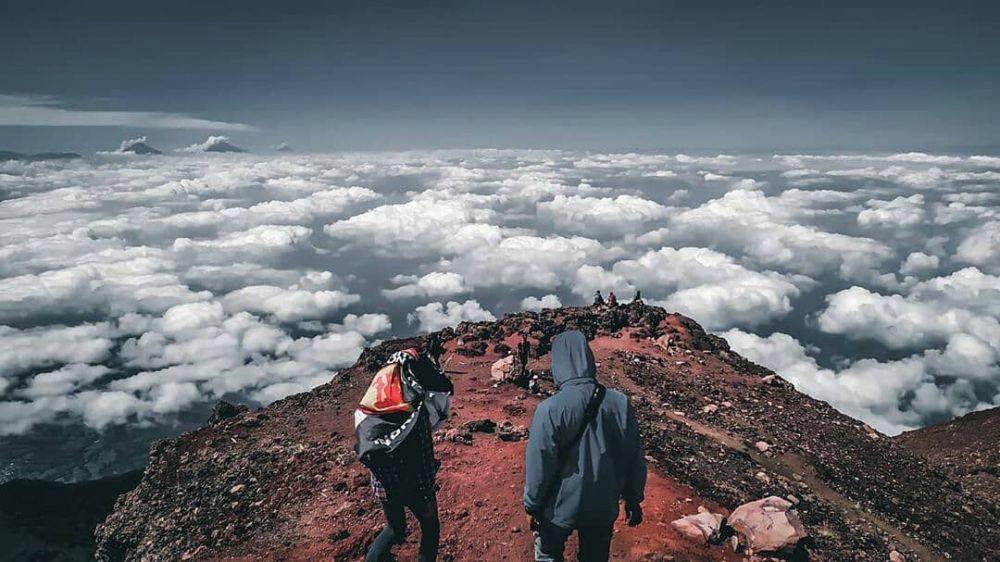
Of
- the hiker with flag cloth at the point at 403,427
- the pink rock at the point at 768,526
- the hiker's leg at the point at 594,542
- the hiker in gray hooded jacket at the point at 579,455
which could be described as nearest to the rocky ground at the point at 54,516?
the hiker with flag cloth at the point at 403,427

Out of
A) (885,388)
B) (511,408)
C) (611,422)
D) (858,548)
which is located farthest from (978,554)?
(885,388)

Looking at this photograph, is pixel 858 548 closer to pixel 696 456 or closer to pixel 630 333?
pixel 696 456

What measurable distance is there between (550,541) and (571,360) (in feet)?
6.42

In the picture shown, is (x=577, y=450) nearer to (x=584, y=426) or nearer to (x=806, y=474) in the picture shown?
(x=584, y=426)

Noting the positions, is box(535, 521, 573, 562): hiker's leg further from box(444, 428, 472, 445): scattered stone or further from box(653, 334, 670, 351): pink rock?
box(653, 334, 670, 351): pink rock

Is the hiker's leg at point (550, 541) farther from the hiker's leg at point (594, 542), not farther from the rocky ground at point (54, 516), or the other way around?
the rocky ground at point (54, 516)

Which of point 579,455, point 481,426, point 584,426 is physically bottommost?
point 481,426

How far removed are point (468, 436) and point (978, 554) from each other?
13.6 meters

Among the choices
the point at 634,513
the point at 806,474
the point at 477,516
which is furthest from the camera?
the point at 806,474

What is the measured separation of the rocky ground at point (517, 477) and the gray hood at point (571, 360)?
16.8 feet

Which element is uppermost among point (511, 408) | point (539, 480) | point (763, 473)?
point (539, 480)

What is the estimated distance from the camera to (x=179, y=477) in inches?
631

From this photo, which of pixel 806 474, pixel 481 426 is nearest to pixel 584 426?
pixel 481 426

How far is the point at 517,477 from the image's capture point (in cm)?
1112
